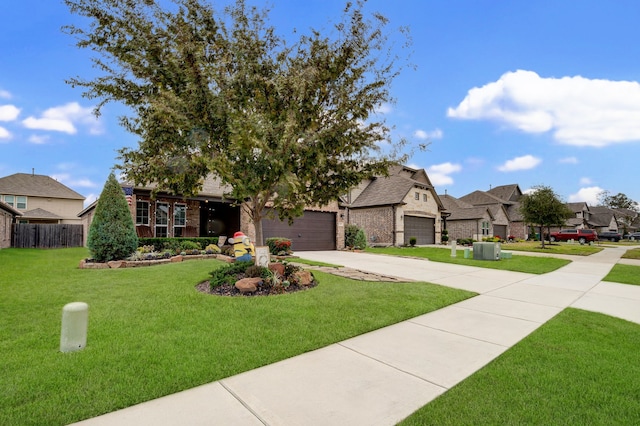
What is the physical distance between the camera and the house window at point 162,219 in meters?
16.3

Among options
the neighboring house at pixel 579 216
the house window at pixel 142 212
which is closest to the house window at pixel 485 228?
the neighboring house at pixel 579 216

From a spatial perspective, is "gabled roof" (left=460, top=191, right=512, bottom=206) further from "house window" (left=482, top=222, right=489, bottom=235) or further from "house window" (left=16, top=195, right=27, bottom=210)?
"house window" (left=16, top=195, right=27, bottom=210)

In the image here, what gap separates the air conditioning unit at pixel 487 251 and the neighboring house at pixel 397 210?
947cm

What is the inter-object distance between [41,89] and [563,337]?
14670mm

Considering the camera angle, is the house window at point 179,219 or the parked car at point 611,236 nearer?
the house window at point 179,219

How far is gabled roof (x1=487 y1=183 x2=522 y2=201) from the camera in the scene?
48.3 meters

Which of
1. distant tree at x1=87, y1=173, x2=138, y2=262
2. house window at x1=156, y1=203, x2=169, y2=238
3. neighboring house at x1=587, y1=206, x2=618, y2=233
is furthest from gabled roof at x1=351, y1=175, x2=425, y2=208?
neighboring house at x1=587, y1=206, x2=618, y2=233

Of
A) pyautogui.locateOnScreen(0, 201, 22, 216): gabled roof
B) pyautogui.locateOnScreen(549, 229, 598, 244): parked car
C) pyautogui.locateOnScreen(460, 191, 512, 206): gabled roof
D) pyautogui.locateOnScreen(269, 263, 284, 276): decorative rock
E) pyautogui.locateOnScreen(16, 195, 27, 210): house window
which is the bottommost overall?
pyautogui.locateOnScreen(549, 229, 598, 244): parked car

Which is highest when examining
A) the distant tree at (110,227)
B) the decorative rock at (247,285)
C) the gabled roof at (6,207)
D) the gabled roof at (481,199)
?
the gabled roof at (481,199)

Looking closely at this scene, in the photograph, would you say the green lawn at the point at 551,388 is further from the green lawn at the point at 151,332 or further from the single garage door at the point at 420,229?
the single garage door at the point at 420,229

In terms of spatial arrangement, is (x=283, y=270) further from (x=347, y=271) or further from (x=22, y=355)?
(x=22, y=355)

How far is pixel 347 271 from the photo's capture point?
10.4 m

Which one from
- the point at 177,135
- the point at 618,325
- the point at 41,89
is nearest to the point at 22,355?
the point at 177,135

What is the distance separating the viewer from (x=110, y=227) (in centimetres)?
1102
